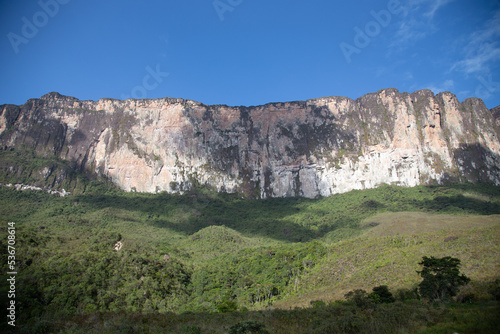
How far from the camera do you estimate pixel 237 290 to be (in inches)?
1558

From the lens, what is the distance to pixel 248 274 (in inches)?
1752

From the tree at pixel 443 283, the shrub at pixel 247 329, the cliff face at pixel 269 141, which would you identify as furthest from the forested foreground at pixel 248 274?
the cliff face at pixel 269 141

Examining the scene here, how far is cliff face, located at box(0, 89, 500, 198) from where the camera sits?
111 m

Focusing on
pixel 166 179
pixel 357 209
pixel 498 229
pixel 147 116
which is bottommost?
pixel 498 229

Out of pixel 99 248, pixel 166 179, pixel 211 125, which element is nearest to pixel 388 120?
pixel 211 125

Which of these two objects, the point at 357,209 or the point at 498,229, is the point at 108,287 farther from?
the point at 357,209

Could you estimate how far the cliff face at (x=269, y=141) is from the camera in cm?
11088

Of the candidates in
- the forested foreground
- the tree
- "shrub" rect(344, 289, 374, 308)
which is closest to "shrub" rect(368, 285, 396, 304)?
the forested foreground

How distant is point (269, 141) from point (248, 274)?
87.2 m

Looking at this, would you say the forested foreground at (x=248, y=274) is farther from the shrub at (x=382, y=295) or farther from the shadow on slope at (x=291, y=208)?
the shadow on slope at (x=291, y=208)

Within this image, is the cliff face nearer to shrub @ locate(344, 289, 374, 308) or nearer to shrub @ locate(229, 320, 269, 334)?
shrub @ locate(344, 289, 374, 308)

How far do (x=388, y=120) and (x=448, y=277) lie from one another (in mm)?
105980

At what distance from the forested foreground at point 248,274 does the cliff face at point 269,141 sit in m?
24.5

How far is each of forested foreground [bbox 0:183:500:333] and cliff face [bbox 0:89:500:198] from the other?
2451 cm
